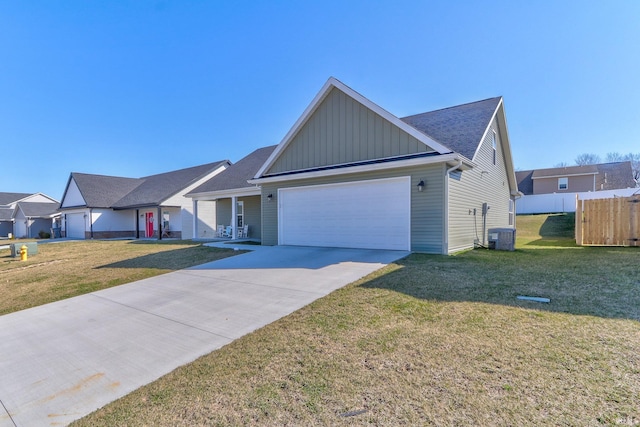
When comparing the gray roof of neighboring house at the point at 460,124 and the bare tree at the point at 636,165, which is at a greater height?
the bare tree at the point at 636,165

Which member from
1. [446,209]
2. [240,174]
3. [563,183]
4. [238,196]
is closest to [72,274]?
[238,196]

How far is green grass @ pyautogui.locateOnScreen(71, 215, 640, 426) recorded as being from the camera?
2.29m

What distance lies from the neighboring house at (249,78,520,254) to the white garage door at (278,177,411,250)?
35mm

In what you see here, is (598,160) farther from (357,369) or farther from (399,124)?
(357,369)

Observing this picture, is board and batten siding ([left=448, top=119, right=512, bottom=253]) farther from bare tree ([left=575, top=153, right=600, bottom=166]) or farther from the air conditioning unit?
bare tree ([left=575, top=153, right=600, bottom=166])

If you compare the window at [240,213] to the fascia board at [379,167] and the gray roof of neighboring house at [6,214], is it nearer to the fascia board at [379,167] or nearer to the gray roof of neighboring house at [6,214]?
the fascia board at [379,167]

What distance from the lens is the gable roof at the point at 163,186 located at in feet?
76.1

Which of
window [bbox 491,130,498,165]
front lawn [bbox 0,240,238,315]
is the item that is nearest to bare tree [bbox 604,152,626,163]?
window [bbox 491,130,498,165]

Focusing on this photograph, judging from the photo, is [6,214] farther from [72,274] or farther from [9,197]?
[72,274]

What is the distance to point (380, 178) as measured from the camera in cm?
1004

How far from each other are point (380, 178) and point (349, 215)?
5.67 ft

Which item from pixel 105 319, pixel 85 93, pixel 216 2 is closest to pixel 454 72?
pixel 216 2

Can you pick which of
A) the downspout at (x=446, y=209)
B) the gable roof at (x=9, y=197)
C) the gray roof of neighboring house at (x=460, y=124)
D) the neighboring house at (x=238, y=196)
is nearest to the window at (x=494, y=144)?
the gray roof of neighboring house at (x=460, y=124)

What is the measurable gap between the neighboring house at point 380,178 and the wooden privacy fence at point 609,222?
319cm
